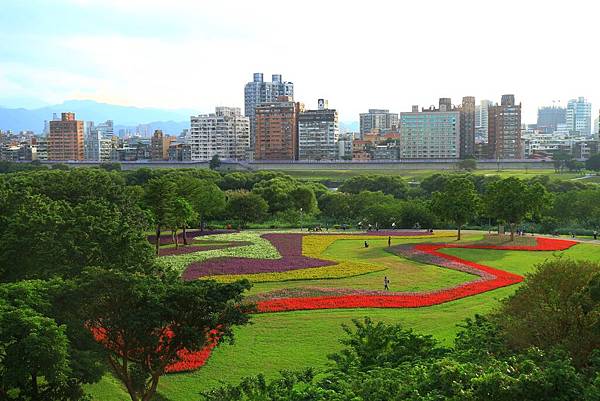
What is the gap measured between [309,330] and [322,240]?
21914 millimetres

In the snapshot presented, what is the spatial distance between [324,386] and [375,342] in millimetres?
2904

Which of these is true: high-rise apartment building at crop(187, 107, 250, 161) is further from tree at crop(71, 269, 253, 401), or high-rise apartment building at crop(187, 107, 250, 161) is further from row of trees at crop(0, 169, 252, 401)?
tree at crop(71, 269, 253, 401)

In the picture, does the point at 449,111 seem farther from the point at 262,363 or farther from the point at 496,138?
the point at 262,363

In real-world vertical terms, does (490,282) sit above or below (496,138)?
below

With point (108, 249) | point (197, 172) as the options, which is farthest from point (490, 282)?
point (197, 172)

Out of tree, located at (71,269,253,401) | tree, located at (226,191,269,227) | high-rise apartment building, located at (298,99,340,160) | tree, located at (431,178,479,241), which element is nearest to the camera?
tree, located at (71,269,253,401)

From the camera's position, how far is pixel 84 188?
1485 inches

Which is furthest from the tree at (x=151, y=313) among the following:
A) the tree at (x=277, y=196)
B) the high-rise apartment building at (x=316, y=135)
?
the high-rise apartment building at (x=316, y=135)

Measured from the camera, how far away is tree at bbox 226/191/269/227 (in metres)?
55.8

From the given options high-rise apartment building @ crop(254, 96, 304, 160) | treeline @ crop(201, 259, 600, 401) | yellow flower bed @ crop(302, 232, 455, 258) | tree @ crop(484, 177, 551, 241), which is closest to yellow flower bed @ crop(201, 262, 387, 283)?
yellow flower bed @ crop(302, 232, 455, 258)

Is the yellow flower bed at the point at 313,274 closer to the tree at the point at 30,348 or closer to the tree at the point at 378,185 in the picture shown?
the tree at the point at 30,348

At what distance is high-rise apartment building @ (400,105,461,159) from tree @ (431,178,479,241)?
84.1 metres

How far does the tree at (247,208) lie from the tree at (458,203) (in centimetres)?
1749

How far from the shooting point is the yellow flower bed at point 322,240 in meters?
38.9
